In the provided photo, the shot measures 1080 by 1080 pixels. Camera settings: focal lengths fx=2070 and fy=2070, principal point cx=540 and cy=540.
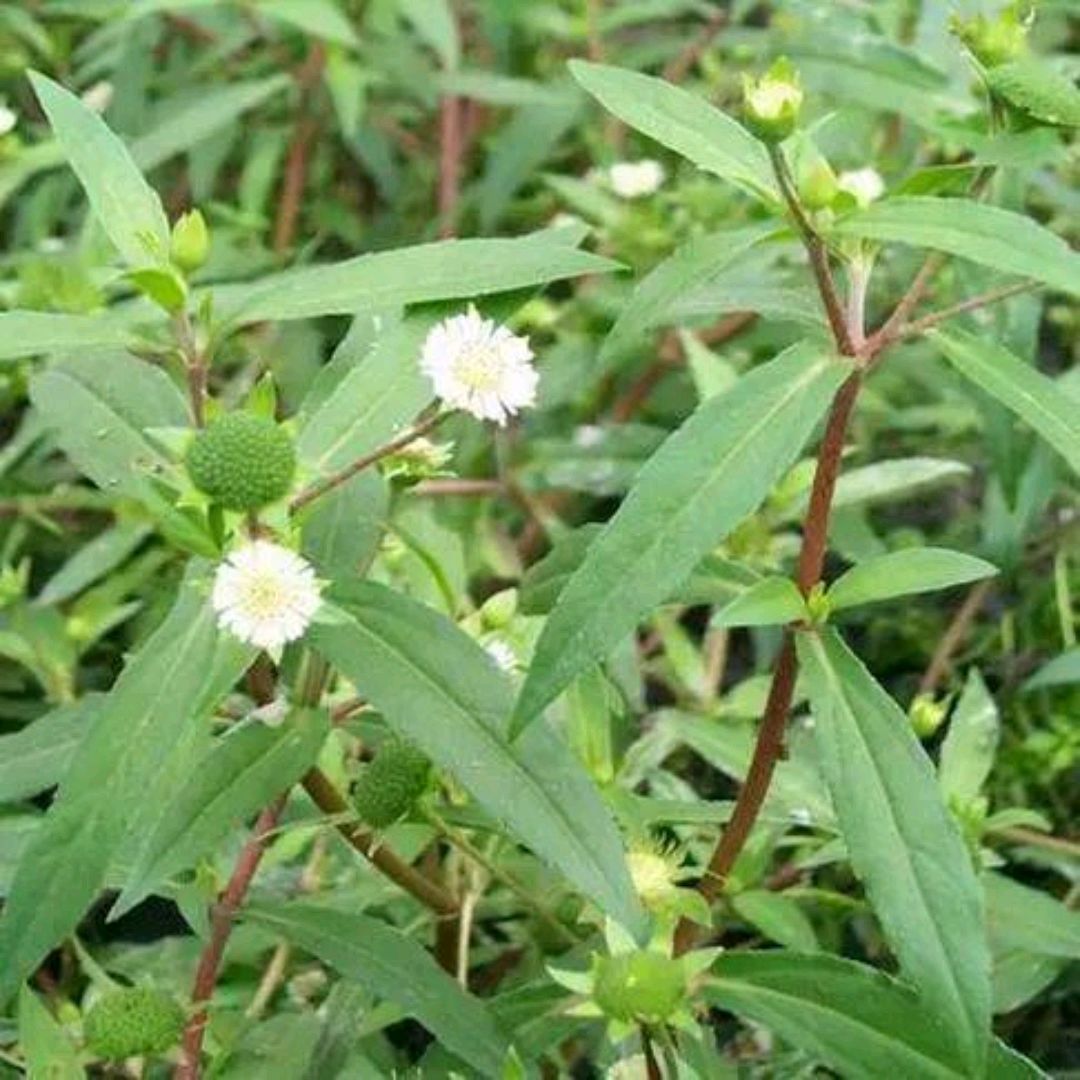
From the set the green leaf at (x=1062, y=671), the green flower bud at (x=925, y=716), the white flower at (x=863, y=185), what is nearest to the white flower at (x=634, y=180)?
the white flower at (x=863, y=185)

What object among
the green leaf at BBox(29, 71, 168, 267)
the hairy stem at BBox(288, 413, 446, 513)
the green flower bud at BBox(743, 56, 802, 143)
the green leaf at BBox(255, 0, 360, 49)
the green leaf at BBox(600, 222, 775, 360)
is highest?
the green leaf at BBox(255, 0, 360, 49)

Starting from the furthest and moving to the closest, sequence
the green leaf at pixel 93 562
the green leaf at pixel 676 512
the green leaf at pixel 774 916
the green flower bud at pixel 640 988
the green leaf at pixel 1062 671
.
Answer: the green leaf at pixel 93 562 < the green leaf at pixel 1062 671 < the green leaf at pixel 774 916 < the green flower bud at pixel 640 988 < the green leaf at pixel 676 512

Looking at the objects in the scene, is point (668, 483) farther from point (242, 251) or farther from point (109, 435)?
point (242, 251)

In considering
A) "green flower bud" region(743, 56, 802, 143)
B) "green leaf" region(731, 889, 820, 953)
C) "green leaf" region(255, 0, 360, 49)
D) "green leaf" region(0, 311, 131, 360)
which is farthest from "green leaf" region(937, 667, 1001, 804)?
"green leaf" region(255, 0, 360, 49)

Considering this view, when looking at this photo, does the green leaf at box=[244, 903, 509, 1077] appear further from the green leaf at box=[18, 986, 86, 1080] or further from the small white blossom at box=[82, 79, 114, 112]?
the small white blossom at box=[82, 79, 114, 112]

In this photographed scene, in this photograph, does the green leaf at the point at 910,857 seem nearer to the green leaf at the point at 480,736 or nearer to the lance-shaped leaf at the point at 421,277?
the green leaf at the point at 480,736
